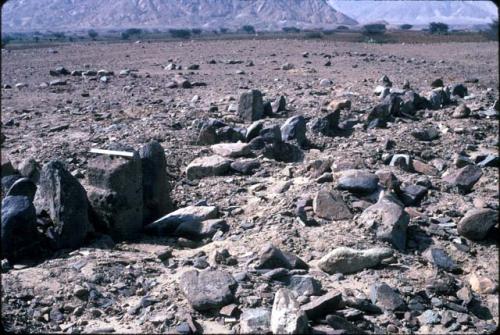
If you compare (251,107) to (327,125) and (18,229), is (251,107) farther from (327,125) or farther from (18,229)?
(18,229)

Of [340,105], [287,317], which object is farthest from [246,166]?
[340,105]

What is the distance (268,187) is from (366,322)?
3.11m

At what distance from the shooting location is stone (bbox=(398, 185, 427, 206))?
6.20 metres

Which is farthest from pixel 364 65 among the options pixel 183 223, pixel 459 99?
pixel 183 223

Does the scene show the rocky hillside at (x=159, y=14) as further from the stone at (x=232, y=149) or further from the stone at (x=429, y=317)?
the stone at (x=429, y=317)

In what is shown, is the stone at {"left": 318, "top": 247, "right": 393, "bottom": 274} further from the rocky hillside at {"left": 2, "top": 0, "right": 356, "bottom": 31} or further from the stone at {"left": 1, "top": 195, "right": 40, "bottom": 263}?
the rocky hillside at {"left": 2, "top": 0, "right": 356, "bottom": 31}

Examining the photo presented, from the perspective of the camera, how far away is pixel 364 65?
2088 cm

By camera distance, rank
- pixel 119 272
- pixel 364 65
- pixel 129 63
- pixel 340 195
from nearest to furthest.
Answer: pixel 119 272 < pixel 340 195 < pixel 364 65 < pixel 129 63

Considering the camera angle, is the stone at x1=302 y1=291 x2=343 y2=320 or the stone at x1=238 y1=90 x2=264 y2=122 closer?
the stone at x1=302 y1=291 x2=343 y2=320

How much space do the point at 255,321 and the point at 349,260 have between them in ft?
3.95

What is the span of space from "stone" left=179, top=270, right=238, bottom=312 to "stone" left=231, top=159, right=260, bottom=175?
3.09 meters

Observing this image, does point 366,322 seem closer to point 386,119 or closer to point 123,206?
point 123,206

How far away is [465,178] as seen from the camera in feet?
22.0

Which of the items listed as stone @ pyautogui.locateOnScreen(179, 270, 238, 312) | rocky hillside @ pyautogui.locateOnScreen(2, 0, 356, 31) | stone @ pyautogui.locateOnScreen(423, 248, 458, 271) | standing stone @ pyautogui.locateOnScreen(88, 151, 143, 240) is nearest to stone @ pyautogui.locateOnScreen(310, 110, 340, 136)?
standing stone @ pyautogui.locateOnScreen(88, 151, 143, 240)
